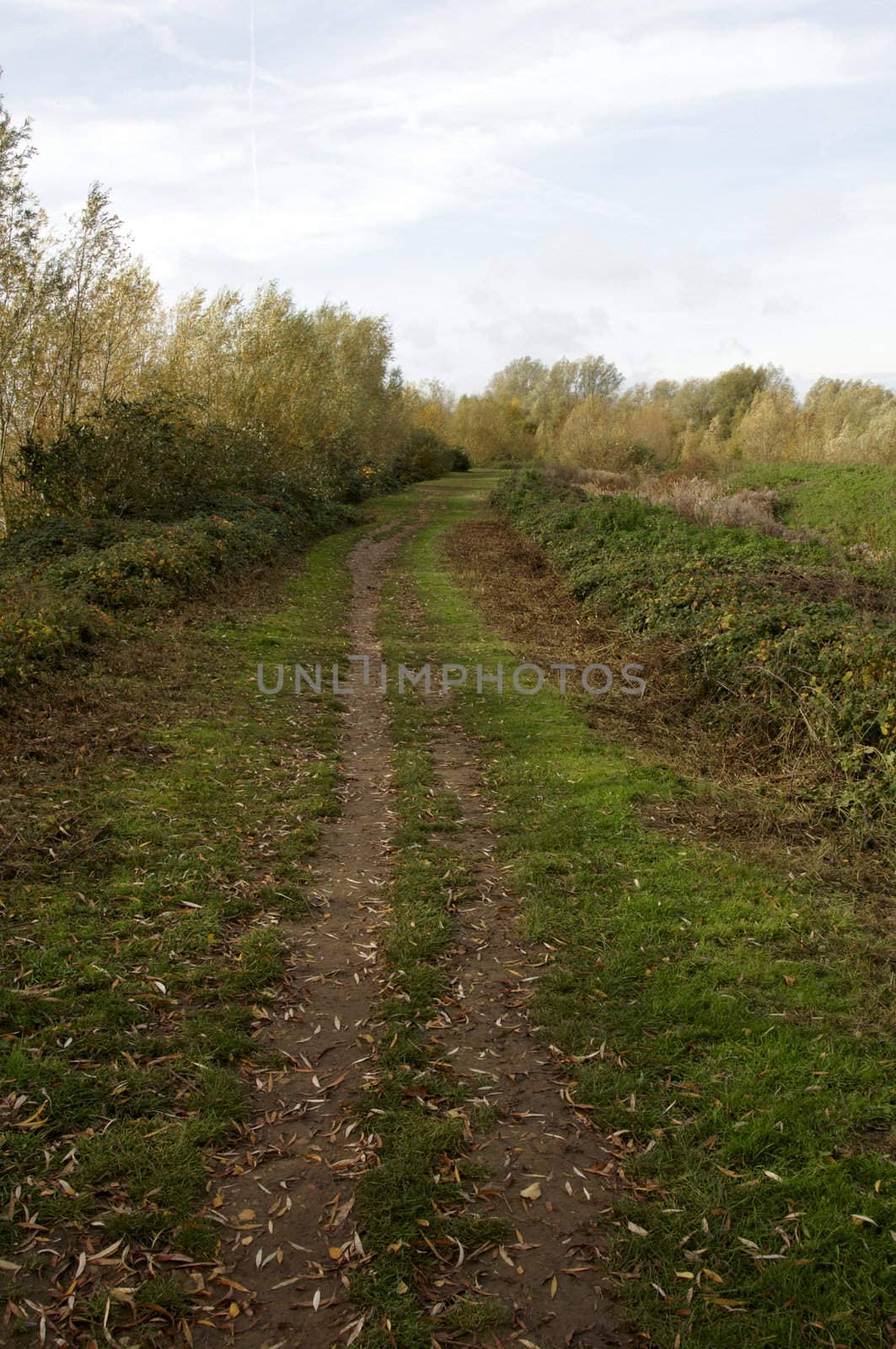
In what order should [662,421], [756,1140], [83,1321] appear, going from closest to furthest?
[83,1321], [756,1140], [662,421]

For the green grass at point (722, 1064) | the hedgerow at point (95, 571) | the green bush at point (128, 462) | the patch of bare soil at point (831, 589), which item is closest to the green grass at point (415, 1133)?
the green grass at point (722, 1064)

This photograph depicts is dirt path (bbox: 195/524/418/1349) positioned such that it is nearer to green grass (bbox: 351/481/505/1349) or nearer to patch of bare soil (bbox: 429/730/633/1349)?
green grass (bbox: 351/481/505/1349)

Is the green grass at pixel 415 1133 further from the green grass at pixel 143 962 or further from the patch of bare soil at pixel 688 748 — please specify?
the patch of bare soil at pixel 688 748

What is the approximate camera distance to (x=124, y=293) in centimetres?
1548

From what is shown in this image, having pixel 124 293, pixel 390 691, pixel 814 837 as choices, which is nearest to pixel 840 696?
pixel 814 837

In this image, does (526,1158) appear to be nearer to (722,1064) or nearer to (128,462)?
(722,1064)

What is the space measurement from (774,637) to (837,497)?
1636 cm

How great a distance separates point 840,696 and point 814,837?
1.54 meters

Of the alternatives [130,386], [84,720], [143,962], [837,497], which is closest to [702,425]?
[837,497]

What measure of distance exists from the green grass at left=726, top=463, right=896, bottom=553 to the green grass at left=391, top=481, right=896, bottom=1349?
12.5 meters

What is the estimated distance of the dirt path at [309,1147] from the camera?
2.64 metres

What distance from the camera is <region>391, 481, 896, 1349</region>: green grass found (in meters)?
2.75

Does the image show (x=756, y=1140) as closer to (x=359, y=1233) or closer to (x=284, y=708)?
(x=359, y=1233)

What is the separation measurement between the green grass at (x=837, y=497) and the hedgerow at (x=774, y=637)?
5236mm
